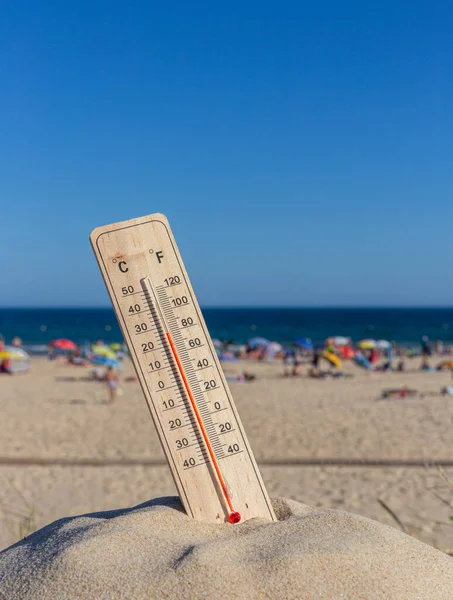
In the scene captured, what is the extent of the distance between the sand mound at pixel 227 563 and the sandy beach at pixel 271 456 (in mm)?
1249

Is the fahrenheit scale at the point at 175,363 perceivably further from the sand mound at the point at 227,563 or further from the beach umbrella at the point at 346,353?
the beach umbrella at the point at 346,353

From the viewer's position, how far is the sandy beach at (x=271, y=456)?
6899 millimetres

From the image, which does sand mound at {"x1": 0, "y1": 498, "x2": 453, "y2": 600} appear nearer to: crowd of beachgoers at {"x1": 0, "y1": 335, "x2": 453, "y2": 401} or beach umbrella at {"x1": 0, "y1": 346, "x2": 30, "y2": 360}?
crowd of beachgoers at {"x1": 0, "y1": 335, "x2": 453, "y2": 401}

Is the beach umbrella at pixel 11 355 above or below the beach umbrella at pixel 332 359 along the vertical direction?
above

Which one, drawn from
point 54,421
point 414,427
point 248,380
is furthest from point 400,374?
point 54,421

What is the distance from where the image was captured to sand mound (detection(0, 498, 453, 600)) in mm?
1365

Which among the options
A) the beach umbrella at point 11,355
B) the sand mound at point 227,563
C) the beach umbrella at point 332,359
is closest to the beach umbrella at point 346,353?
the beach umbrella at point 332,359

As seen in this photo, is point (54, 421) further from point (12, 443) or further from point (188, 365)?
point (188, 365)

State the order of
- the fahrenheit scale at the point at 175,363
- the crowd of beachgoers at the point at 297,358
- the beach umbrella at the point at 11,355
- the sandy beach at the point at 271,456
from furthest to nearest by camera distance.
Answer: the beach umbrella at the point at 11,355
the crowd of beachgoers at the point at 297,358
the sandy beach at the point at 271,456
the fahrenheit scale at the point at 175,363

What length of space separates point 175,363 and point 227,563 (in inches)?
34.7

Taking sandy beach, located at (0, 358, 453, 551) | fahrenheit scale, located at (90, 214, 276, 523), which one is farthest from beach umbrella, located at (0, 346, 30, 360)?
fahrenheit scale, located at (90, 214, 276, 523)

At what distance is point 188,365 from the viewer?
7.28 feet

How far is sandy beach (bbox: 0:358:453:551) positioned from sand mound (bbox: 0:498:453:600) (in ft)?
4.10

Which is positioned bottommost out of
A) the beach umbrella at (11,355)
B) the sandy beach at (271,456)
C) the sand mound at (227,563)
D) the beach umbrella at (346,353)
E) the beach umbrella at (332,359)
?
the beach umbrella at (346,353)
